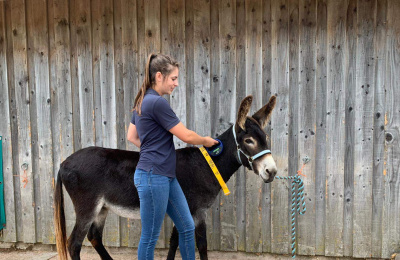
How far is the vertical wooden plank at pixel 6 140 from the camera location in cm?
452

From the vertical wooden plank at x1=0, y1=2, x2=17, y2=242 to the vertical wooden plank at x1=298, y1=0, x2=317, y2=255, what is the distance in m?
3.75

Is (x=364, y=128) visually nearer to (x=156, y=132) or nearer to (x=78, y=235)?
(x=156, y=132)

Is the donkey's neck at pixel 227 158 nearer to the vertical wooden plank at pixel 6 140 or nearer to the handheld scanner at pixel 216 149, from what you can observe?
the handheld scanner at pixel 216 149

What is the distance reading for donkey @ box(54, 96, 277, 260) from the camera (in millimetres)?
3379

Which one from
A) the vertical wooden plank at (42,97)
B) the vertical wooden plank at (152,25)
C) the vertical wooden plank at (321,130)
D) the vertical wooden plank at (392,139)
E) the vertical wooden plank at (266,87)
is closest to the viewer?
the vertical wooden plank at (392,139)

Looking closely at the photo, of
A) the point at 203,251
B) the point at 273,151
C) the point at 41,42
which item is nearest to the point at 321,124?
the point at 273,151

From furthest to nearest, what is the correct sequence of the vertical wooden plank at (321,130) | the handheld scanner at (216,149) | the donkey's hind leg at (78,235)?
the vertical wooden plank at (321,130)
the donkey's hind leg at (78,235)
the handheld scanner at (216,149)

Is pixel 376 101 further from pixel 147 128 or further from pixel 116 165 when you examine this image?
A: pixel 116 165

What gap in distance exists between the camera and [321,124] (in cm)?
395

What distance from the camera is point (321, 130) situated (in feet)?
13.0

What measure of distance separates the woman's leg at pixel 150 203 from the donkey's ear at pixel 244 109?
36.3 inches

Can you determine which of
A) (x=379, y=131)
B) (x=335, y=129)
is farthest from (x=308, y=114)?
(x=379, y=131)

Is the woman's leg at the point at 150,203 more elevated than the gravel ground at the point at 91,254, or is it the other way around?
the woman's leg at the point at 150,203

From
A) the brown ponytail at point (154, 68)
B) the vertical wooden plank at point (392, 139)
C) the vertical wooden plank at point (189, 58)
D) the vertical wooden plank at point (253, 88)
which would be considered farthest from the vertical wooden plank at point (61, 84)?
the vertical wooden plank at point (392, 139)
